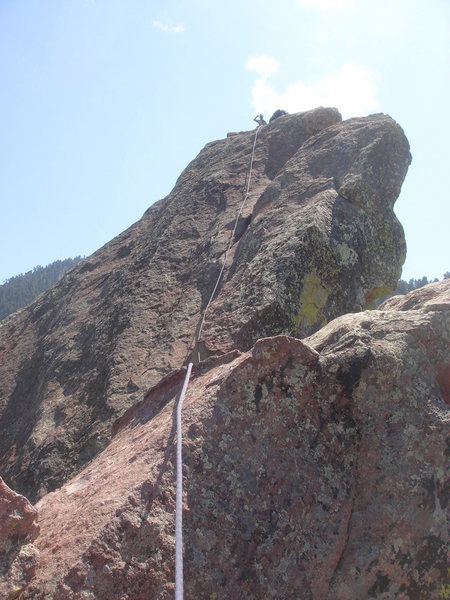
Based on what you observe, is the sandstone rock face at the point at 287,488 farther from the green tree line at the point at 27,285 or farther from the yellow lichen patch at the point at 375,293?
the green tree line at the point at 27,285

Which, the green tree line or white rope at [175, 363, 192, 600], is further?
the green tree line

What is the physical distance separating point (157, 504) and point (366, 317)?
2.40 m

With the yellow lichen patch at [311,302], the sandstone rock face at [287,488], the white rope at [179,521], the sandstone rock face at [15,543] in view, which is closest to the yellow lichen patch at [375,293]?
the yellow lichen patch at [311,302]

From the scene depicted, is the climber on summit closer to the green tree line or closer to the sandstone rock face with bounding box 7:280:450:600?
the sandstone rock face with bounding box 7:280:450:600

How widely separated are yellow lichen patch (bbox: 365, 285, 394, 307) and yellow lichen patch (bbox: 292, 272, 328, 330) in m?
1.16

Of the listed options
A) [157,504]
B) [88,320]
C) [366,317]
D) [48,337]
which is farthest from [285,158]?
[157,504]

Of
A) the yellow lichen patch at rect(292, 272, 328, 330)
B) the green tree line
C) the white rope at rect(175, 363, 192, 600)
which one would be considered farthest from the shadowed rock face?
the green tree line

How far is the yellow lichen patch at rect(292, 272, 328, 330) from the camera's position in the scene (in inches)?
300

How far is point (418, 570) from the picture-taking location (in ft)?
11.6

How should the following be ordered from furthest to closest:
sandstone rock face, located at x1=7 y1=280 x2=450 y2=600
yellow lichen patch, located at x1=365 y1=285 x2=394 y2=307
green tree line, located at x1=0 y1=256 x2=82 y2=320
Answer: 1. green tree line, located at x1=0 y1=256 x2=82 y2=320
2. yellow lichen patch, located at x1=365 y1=285 x2=394 y2=307
3. sandstone rock face, located at x1=7 y1=280 x2=450 y2=600

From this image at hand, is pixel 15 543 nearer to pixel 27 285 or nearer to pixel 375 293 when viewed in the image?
pixel 375 293

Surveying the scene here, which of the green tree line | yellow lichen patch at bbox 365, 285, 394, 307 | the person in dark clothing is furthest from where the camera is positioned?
the green tree line

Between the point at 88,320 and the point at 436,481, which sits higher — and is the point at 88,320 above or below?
above

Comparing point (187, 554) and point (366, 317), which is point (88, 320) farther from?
point (187, 554)
